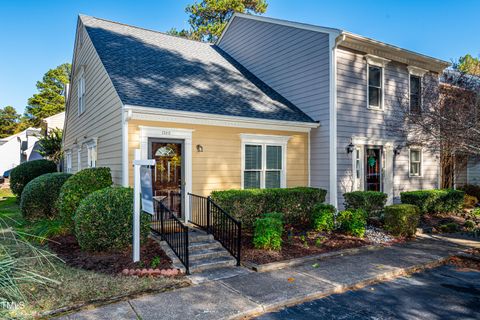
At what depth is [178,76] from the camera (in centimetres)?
1037

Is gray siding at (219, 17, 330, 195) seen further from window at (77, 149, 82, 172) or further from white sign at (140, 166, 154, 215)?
window at (77, 149, 82, 172)

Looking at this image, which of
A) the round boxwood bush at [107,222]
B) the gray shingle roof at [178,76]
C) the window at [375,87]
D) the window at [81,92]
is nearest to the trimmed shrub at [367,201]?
the gray shingle roof at [178,76]

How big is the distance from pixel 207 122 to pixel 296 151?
3.19 metres

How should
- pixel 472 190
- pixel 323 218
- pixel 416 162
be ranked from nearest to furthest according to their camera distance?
pixel 323 218 → pixel 416 162 → pixel 472 190

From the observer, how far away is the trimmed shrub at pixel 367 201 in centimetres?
904

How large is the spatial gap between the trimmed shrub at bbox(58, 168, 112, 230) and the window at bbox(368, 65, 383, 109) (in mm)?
8532

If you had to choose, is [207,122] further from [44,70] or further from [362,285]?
[44,70]

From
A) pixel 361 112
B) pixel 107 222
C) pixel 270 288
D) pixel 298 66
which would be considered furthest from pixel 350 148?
pixel 107 222

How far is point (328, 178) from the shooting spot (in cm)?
967

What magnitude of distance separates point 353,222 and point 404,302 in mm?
3701

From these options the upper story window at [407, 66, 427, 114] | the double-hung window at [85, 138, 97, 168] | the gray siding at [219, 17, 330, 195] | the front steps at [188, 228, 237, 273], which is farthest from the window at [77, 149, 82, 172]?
the upper story window at [407, 66, 427, 114]

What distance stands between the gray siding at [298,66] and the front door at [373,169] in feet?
5.68

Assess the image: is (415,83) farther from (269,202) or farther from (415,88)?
(269,202)

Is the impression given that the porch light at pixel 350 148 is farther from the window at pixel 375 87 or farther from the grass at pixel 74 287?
the grass at pixel 74 287
